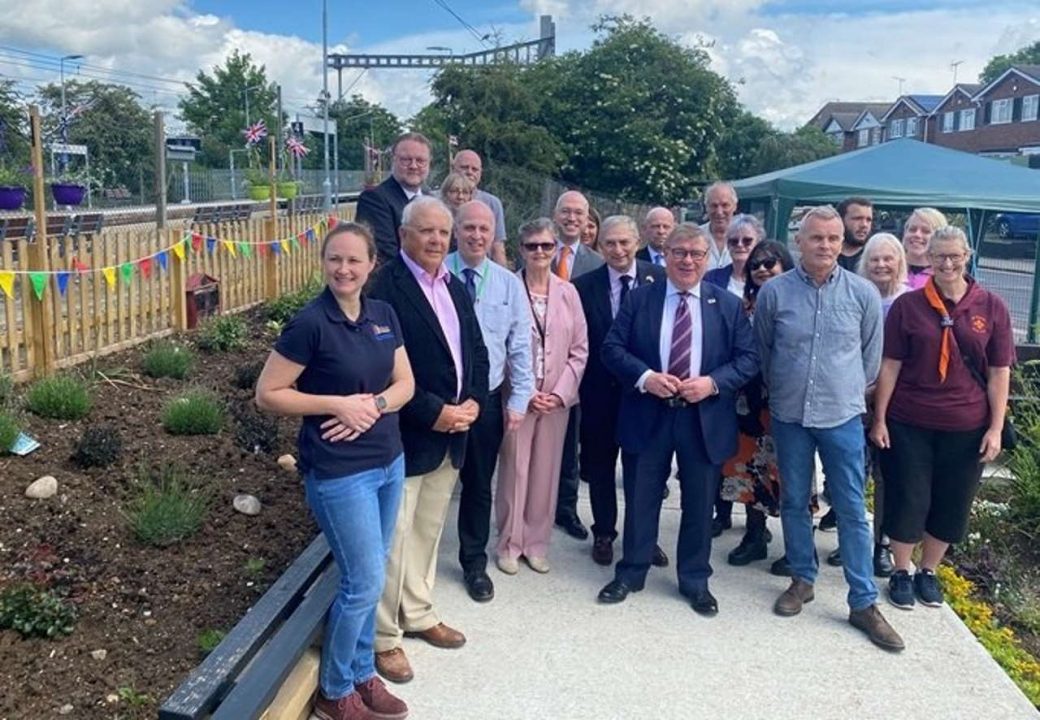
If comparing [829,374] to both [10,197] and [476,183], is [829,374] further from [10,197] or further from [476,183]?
[10,197]

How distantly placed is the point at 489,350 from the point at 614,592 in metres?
1.30

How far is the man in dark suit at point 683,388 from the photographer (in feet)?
13.1

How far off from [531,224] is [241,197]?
94.6 ft

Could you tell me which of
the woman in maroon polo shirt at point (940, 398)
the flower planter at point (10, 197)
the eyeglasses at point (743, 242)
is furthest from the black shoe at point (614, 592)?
the flower planter at point (10, 197)

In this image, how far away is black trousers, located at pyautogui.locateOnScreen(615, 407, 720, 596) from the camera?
4078 millimetres

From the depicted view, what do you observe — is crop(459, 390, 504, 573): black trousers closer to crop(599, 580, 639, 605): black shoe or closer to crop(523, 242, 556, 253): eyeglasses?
crop(599, 580, 639, 605): black shoe

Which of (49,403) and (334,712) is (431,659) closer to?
(334,712)

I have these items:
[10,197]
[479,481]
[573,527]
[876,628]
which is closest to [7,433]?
[479,481]

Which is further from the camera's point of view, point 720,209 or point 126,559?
point 720,209

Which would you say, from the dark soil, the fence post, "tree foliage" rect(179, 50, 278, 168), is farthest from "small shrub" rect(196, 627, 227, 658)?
"tree foliage" rect(179, 50, 278, 168)

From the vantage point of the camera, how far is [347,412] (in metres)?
2.81

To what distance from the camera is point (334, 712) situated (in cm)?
312

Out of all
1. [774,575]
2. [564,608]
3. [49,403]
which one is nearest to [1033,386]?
[774,575]

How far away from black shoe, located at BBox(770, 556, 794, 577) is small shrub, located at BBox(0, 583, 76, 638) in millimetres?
3226
